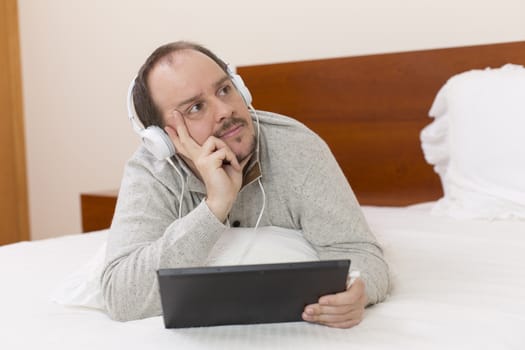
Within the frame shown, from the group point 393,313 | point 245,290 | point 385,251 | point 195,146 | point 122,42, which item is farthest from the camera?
point 122,42

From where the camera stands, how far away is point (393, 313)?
94 cm

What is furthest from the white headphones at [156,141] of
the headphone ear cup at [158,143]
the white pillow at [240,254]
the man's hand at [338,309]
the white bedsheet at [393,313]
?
the man's hand at [338,309]

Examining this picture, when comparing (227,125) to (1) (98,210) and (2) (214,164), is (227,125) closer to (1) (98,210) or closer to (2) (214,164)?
(2) (214,164)

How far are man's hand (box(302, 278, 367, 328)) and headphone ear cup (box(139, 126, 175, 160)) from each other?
1.23ft

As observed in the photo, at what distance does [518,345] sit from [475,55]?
4.04ft

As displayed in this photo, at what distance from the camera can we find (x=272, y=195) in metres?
1.12

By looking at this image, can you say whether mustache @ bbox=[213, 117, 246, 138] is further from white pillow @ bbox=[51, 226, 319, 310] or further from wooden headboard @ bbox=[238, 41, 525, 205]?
wooden headboard @ bbox=[238, 41, 525, 205]

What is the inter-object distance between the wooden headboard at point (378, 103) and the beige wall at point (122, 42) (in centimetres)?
10

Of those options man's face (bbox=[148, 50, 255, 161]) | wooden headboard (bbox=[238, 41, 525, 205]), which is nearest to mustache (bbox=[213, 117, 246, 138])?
man's face (bbox=[148, 50, 255, 161])

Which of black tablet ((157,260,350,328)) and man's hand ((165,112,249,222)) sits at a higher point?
man's hand ((165,112,249,222))

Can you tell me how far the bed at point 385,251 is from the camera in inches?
33.5

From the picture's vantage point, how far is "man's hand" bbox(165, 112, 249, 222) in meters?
0.98

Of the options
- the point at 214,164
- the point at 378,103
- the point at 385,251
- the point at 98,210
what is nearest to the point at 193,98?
the point at 214,164

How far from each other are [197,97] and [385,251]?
0.51 meters
